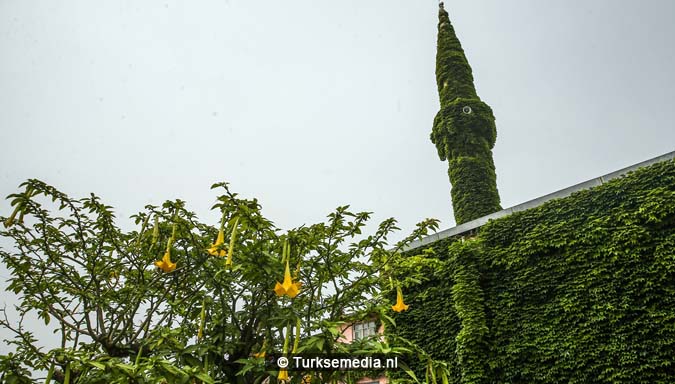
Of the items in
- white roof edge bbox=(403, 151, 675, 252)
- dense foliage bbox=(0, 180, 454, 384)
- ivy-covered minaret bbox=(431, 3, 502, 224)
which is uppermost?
ivy-covered minaret bbox=(431, 3, 502, 224)

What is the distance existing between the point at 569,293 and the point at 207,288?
7.13 meters

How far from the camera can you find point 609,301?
7.14 m

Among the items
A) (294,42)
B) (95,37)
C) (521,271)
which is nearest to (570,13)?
(294,42)

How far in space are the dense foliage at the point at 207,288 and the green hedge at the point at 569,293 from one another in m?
3.32

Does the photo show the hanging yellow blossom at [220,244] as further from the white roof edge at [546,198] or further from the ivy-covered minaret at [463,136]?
the ivy-covered minaret at [463,136]

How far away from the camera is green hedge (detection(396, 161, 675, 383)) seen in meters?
6.78

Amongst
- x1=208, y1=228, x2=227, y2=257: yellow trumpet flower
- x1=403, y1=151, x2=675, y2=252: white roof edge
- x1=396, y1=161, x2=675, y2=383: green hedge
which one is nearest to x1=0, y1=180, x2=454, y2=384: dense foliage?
x1=208, y1=228, x2=227, y2=257: yellow trumpet flower

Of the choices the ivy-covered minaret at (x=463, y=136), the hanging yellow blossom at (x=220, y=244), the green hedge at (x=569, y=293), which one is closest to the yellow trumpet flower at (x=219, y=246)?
the hanging yellow blossom at (x=220, y=244)

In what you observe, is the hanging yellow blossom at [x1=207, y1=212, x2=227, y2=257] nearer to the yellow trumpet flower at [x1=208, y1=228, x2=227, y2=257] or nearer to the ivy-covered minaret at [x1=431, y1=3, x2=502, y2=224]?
the yellow trumpet flower at [x1=208, y1=228, x2=227, y2=257]

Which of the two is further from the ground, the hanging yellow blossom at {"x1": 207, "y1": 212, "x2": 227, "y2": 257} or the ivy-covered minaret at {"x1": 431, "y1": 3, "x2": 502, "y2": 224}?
the ivy-covered minaret at {"x1": 431, "y1": 3, "x2": 502, "y2": 224}

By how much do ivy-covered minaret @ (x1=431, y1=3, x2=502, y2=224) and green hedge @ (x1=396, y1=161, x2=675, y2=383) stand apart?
4.68 meters

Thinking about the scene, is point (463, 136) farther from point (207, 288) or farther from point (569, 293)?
point (207, 288)

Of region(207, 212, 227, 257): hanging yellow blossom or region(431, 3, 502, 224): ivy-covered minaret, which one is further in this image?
region(431, 3, 502, 224): ivy-covered minaret

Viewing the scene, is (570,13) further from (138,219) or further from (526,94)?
(138,219)
